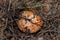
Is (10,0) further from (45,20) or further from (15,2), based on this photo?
(45,20)

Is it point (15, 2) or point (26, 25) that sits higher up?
point (15, 2)

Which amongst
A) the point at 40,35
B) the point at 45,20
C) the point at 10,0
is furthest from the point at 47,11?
the point at 10,0

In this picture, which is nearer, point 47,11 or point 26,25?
point 26,25

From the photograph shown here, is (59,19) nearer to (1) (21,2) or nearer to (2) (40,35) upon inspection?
(2) (40,35)

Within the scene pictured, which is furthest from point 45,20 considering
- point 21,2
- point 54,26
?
point 21,2

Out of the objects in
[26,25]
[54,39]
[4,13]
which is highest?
[4,13]

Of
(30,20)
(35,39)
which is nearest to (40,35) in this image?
(35,39)

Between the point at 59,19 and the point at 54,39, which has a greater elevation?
the point at 59,19

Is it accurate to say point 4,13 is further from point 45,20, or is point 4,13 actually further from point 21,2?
point 45,20
